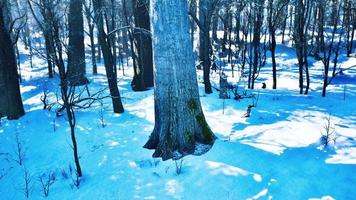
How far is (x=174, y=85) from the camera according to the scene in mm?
5199

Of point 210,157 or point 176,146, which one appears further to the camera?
point 176,146

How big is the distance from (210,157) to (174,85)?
1.34 metres

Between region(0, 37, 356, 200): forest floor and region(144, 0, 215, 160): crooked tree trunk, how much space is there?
1.09 feet

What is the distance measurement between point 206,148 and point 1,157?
14.8ft

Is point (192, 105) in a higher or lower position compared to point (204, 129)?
higher

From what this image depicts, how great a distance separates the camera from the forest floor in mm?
4188

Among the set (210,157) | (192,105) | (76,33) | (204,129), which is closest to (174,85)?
(192,105)

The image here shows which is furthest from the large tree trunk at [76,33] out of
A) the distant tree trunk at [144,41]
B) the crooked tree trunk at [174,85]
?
the crooked tree trunk at [174,85]

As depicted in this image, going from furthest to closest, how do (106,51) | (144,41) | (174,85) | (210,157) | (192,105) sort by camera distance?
(144,41)
(106,51)
(192,105)
(174,85)
(210,157)

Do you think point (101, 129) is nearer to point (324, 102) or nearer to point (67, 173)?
point (67, 173)

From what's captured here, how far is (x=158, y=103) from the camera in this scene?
537 centimetres

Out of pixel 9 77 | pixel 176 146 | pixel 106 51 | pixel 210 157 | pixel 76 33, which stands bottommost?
pixel 210 157

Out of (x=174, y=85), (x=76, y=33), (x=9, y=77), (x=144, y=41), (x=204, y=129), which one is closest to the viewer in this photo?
(x=174, y=85)

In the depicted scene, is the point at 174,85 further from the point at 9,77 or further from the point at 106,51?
the point at 9,77
